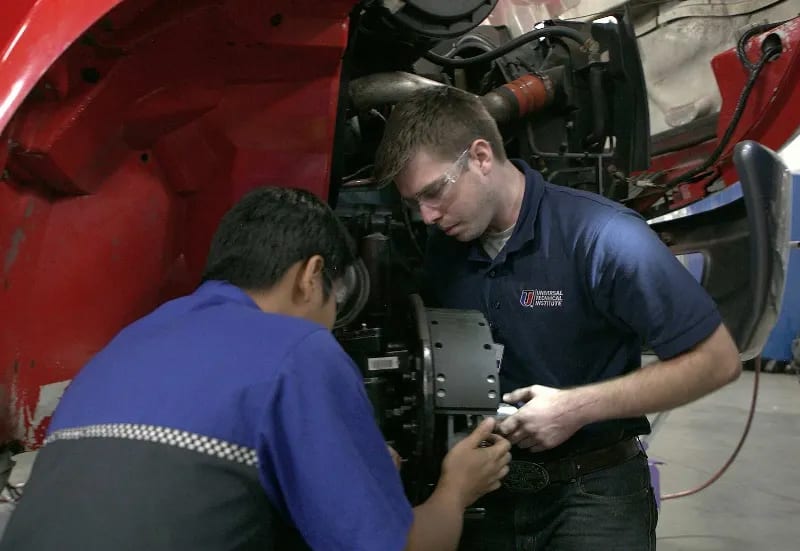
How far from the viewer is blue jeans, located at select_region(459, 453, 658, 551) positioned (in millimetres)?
1486

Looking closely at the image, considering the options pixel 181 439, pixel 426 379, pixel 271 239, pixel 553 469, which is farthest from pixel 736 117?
pixel 181 439

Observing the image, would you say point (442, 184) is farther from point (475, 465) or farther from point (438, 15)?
point (475, 465)

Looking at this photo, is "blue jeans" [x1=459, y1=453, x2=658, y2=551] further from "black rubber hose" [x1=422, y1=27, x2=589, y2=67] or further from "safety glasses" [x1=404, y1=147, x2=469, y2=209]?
"black rubber hose" [x1=422, y1=27, x2=589, y2=67]

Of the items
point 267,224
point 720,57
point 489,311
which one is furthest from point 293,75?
point 720,57

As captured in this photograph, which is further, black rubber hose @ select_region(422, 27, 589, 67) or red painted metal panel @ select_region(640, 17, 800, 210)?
red painted metal panel @ select_region(640, 17, 800, 210)

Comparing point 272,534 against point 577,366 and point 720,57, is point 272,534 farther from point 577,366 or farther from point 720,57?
point 720,57

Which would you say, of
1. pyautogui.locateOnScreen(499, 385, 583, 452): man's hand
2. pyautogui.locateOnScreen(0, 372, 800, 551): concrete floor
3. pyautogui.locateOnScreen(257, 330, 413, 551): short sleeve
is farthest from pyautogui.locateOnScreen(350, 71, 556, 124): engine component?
pyautogui.locateOnScreen(0, 372, 800, 551): concrete floor

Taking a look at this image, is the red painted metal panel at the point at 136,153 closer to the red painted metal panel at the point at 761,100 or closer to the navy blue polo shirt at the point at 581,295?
the navy blue polo shirt at the point at 581,295

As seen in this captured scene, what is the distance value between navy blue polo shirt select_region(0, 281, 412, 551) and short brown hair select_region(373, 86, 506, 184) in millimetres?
672

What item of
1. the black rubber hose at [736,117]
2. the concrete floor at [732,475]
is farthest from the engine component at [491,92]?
the concrete floor at [732,475]

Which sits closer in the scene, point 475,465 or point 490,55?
point 475,465

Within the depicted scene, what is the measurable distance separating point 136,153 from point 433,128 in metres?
0.59

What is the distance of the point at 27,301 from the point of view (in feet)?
3.58

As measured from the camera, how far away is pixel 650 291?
4.42 feet
